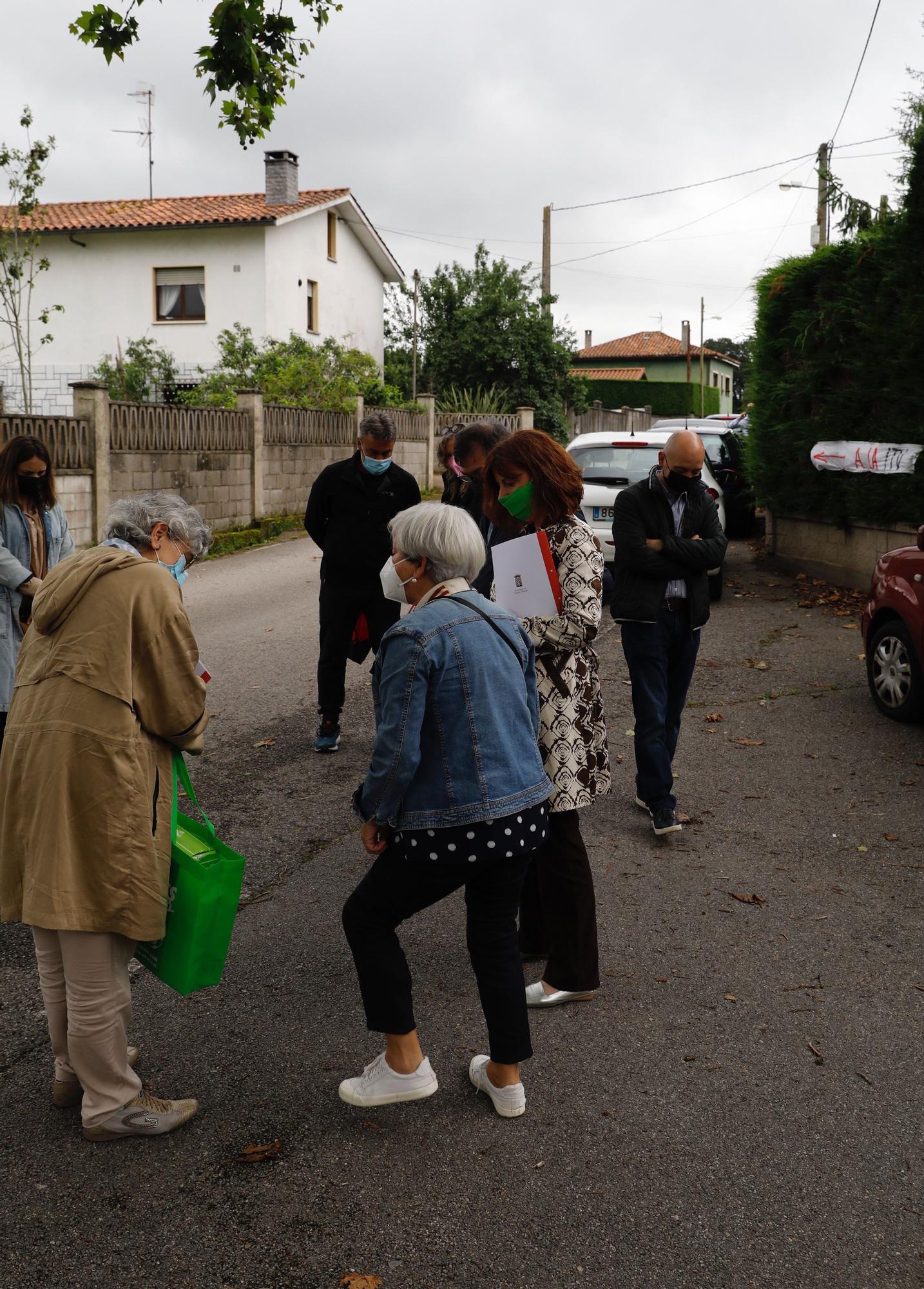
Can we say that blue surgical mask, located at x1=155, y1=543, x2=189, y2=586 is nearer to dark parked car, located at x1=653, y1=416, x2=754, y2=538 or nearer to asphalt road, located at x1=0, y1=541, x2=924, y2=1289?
asphalt road, located at x1=0, y1=541, x2=924, y2=1289

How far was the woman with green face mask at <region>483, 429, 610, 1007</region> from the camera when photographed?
153 inches

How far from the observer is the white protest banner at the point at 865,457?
467 inches

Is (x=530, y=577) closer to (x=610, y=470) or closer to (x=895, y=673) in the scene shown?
(x=895, y=673)

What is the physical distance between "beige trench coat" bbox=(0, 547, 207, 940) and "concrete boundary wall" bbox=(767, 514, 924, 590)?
1035 cm

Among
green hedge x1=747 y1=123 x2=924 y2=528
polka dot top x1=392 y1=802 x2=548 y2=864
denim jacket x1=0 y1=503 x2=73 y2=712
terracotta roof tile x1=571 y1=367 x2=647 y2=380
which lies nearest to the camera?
polka dot top x1=392 y1=802 x2=548 y2=864

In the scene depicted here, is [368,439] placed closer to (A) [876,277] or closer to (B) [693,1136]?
(B) [693,1136]

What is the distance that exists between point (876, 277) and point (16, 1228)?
1216cm

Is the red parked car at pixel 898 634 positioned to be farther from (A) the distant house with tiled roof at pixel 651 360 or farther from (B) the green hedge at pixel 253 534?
(A) the distant house with tiled roof at pixel 651 360

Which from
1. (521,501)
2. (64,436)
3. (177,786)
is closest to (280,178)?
(64,436)

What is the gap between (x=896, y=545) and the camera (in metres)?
12.5

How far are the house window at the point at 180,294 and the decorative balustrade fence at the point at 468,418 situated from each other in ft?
24.3

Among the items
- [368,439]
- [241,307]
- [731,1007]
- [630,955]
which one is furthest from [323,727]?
[241,307]

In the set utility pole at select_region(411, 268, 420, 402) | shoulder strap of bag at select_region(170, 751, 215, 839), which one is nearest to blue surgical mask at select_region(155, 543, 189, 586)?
shoulder strap of bag at select_region(170, 751, 215, 839)

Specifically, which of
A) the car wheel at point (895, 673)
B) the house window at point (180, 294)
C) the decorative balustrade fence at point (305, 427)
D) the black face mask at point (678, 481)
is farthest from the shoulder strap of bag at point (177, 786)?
the house window at point (180, 294)
